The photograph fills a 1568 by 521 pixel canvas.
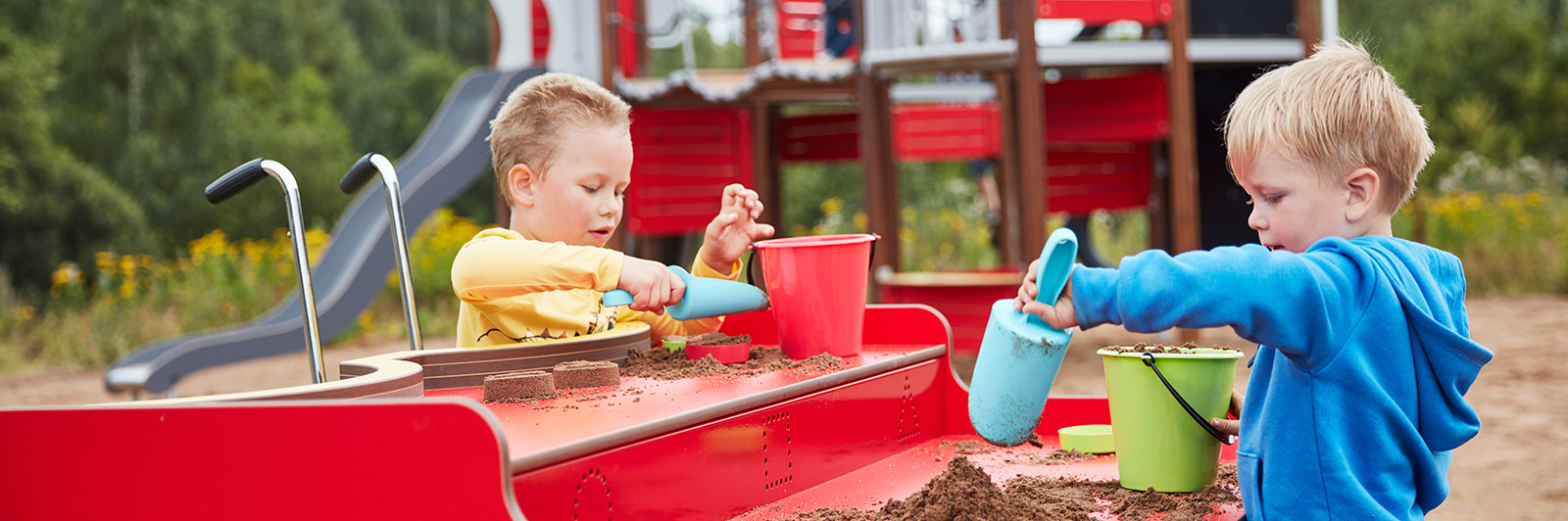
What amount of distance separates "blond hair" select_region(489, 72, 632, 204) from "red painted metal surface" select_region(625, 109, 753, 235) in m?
6.49

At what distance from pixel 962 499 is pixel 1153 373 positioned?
1.43 feet

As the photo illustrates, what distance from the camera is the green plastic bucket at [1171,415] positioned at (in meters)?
1.67

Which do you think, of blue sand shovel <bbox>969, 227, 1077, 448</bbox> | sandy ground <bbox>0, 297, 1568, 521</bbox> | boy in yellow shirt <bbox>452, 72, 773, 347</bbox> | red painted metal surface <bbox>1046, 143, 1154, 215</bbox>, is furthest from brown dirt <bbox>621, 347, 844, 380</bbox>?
Result: red painted metal surface <bbox>1046, 143, 1154, 215</bbox>

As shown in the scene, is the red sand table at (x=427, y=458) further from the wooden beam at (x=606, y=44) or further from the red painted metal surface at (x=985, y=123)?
the wooden beam at (x=606, y=44)

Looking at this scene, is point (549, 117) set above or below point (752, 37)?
below

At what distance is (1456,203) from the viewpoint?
37.9 ft

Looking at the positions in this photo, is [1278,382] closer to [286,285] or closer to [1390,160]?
[1390,160]

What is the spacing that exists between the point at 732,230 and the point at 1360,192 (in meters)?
1.17

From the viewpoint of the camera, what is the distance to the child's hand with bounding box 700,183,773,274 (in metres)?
2.20

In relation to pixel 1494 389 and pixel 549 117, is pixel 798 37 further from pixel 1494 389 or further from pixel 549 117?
pixel 549 117

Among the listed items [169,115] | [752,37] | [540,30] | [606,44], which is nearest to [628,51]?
[540,30]

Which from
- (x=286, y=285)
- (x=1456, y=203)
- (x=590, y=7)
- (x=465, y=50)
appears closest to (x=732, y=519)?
(x=590, y=7)

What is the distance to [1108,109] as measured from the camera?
7602 mm

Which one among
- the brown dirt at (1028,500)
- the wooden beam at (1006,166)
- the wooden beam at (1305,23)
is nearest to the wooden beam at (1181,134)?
the wooden beam at (1305,23)
